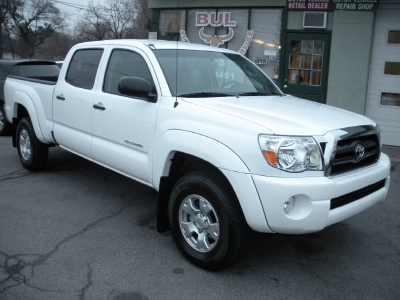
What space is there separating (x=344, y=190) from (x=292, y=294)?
92 centimetres

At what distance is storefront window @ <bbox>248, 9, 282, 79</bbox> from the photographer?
10.9 metres

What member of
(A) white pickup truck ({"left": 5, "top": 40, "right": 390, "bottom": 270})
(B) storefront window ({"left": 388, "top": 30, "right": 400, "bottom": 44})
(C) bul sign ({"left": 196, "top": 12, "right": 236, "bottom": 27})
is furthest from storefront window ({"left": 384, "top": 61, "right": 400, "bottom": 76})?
(A) white pickup truck ({"left": 5, "top": 40, "right": 390, "bottom": 270})

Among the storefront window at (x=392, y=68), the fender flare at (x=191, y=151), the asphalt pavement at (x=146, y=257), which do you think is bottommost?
the asphalt pavement at (x=146, y=257)

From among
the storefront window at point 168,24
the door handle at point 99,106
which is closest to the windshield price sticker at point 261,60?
the storefront window at point 168,24

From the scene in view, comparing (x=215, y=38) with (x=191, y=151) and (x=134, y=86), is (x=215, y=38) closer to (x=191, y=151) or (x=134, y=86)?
(x=134, y=86)

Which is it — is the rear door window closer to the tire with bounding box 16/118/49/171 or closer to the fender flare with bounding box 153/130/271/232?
the tire with bounding box 16/118/49/171

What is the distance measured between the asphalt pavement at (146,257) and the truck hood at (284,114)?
1.28m

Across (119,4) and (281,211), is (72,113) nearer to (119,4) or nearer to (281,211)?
(281,211)

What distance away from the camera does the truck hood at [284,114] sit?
3463mm

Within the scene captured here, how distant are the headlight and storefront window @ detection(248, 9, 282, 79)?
7919 mm

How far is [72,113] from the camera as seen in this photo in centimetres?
546

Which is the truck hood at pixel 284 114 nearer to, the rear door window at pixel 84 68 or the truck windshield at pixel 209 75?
the truck windshield at pixel 209 75

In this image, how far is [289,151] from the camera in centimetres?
334

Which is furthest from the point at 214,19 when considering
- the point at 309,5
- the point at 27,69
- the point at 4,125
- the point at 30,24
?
the point at 30,24
